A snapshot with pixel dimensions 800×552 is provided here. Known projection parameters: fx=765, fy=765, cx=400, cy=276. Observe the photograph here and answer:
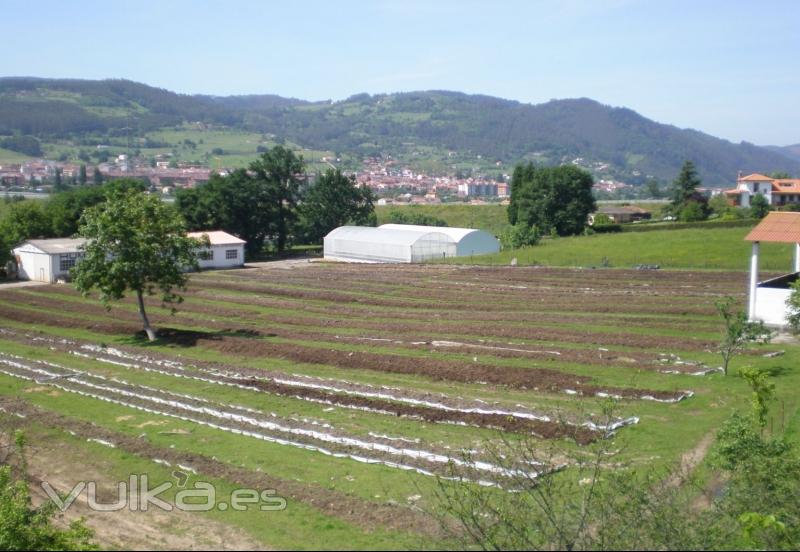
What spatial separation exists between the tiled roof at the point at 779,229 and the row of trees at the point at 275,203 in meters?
51.8

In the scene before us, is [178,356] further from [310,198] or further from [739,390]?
[310,198]

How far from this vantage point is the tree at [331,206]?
281 feet

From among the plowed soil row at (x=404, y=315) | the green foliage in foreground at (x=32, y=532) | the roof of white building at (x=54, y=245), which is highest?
the roof of white building at (x=54, y=245)

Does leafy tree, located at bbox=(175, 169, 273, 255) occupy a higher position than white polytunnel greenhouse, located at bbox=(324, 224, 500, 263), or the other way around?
leafy tree, located at bbox=(175, 169, 273, 255)

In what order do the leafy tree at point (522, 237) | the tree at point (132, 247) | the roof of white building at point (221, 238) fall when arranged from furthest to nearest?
1. the leafy tree at point (522, 237)
2. the roof of white building at point (221, 238)
3. the tree at point (132, 247)

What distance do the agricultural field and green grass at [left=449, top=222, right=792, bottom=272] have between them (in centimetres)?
1075

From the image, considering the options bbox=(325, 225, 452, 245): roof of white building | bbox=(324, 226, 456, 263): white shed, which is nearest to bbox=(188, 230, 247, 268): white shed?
bbox=(324, 226, 456, 263): white shed

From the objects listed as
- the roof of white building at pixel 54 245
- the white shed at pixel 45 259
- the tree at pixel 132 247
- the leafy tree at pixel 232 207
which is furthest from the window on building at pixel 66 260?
the tree at pixel 132 247

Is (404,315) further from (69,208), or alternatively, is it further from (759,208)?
(759,208)

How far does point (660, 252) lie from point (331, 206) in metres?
39.5

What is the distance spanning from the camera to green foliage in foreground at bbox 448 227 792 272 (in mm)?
54447

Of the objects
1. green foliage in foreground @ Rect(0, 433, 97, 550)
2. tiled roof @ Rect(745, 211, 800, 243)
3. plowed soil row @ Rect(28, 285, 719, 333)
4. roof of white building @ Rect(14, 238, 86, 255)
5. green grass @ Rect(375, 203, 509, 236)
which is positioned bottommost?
plowed soil row @ Rect(28, 285, 719, 333)

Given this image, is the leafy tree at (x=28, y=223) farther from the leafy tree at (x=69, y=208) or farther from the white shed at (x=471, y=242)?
the white shed at (x=471, y=242)

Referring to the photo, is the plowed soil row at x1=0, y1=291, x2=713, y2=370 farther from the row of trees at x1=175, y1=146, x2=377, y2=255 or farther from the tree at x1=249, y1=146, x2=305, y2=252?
the tree at x1=249, y1=146, x2=305, y2=252
